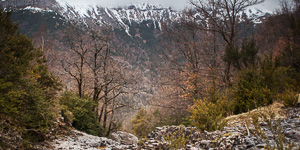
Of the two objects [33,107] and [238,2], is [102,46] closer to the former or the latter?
[33,107]

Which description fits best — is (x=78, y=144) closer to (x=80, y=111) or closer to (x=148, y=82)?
(x=80, y=111)

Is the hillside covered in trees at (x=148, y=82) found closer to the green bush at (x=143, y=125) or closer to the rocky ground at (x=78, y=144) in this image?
the rocky ground at (x=78, y=144)

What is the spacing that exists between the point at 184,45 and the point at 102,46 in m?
6.43

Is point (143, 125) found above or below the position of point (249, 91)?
below

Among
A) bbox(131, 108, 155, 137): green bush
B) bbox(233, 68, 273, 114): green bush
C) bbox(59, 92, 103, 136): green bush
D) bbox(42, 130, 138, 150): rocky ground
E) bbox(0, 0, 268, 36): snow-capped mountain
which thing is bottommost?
bbox(131, 108, 155, 137): green bush

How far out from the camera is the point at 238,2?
1049 centimetres

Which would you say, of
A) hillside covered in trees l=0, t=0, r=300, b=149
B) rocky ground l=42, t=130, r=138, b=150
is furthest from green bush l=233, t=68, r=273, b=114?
rocky ground l=42, t=130, r=138, b=150

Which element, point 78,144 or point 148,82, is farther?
point 148,82

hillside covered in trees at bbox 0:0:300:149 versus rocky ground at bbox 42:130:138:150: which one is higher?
hillside covered in trees at bbox 0:0:300:149

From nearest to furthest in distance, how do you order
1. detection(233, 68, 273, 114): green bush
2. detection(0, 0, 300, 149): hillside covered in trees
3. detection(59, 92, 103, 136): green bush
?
detection(0, 0, 300, 149): hillside covered in trees
detection(233, 68, 273, 114): green bush
detection(59, 92, 103, 136): green bush

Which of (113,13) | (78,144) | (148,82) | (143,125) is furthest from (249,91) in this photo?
(113,13)

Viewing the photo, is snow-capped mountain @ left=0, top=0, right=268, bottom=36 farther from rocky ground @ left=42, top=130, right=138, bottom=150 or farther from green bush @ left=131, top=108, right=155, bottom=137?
green bush @ left=131, top=108, right=155, bottom=137

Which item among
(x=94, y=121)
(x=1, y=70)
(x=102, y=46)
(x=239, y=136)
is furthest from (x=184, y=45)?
(x=1, y=70)

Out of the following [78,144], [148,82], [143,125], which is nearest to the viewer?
[78,144]
